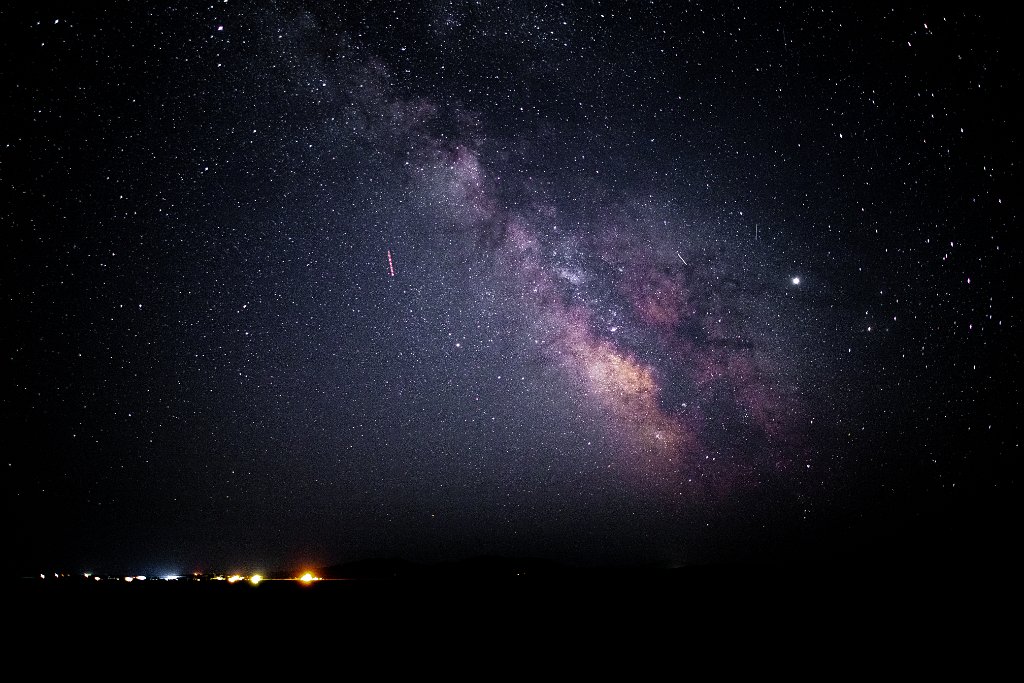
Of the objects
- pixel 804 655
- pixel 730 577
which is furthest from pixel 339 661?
pixel 730 577

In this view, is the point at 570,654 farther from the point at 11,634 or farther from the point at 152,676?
the point at 11,634

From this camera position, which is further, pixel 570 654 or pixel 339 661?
pixel 570 654

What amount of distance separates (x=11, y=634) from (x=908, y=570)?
21.6 ft

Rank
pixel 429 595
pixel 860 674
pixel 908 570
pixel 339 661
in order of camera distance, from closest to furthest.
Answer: pixel 339 661
pixel 860 674
pixel 429 595
pixel 908 570

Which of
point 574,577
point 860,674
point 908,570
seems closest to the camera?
point 860,674

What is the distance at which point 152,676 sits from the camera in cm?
187

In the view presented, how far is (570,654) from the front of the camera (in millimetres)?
2293

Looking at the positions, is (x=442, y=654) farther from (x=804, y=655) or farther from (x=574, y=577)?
(x=804, y=655)

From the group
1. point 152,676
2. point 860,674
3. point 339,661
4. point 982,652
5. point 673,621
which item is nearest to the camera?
point 152,676

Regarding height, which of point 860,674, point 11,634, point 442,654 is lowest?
point 860,674

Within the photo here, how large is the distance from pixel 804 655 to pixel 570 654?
1.35 meters

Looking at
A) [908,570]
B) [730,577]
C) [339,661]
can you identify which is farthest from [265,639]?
A: [908,570]

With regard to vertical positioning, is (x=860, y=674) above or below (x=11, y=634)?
below

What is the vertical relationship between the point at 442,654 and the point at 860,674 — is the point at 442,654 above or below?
above
